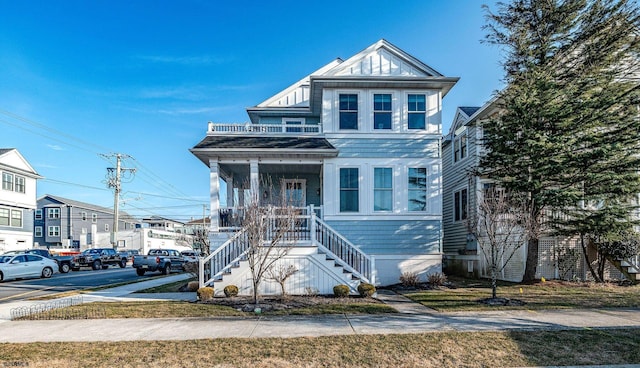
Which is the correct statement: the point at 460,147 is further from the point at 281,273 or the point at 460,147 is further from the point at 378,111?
the point at 281,273

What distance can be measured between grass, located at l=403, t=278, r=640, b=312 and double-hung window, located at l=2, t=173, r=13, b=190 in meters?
34.5

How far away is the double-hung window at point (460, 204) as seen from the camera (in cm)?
1980

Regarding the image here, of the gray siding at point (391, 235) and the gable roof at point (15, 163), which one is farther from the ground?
the gable roof at point (15, 163)

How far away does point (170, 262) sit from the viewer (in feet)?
80.2

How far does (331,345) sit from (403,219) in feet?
29.1

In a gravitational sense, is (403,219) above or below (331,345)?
above

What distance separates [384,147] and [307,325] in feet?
28.7

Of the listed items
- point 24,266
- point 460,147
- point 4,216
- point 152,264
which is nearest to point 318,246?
point 460,147

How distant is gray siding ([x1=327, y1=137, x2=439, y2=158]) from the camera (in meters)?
15.0

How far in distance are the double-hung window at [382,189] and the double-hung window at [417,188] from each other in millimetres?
756

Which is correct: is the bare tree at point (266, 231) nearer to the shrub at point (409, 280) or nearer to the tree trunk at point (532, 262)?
the shrub at point (409, 280)

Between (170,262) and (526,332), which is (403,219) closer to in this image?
(526,332)

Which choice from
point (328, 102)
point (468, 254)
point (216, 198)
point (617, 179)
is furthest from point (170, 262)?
point (617, 179)

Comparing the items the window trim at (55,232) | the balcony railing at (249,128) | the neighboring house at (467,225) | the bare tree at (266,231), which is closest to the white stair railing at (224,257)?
the bare tree at (266,231)
